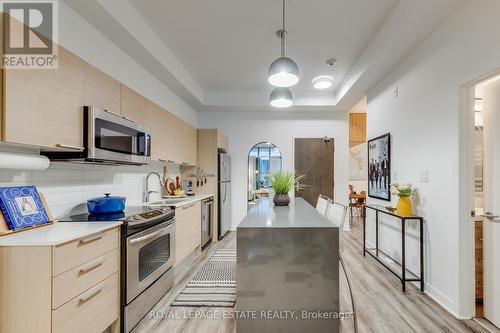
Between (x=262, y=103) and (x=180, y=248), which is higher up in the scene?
(x=262, y=103)

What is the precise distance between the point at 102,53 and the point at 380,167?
12.4ft

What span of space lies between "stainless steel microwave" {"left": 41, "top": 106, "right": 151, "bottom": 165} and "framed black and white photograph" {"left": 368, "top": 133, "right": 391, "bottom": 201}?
3.15m

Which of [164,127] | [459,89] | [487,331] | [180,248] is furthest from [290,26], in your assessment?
[487,331]

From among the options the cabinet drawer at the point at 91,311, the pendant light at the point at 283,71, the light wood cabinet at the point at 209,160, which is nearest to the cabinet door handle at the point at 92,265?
the cabinet drawer at the point at 91,311

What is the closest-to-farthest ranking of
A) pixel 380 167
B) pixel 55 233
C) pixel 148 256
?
pixel 55 233 < pixel 148 256 < pixel 380 167

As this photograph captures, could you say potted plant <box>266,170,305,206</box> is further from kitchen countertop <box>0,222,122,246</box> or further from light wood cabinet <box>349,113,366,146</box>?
light wood cabinet <box>349,113,366,146</box>

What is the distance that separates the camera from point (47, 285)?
4.50 ft

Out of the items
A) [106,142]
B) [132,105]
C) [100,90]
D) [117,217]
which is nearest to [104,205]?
[117,217]

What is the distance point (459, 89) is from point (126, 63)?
334 cm

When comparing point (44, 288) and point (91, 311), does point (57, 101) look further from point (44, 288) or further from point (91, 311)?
point (91, 311)

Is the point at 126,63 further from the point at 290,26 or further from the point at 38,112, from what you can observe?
the point at 290,26

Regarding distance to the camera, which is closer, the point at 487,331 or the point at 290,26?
the point at 487,331

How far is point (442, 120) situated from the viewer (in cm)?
245

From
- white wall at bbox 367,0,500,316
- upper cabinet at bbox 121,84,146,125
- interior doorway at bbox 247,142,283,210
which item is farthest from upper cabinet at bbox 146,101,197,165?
white wall at bbox 367,0,500,316
